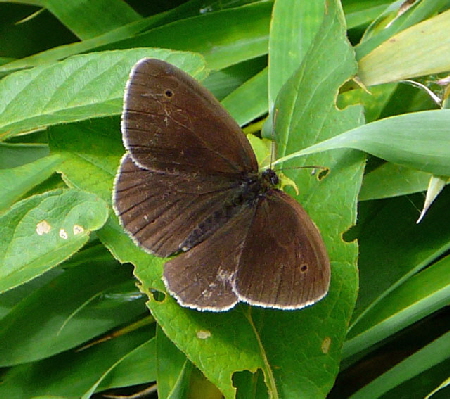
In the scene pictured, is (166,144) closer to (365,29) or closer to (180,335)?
(180,335)

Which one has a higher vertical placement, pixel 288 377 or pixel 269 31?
pixel 269 31

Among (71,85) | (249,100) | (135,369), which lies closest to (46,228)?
(71,85)

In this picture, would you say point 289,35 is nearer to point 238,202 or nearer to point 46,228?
point 238,202

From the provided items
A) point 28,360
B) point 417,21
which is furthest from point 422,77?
point 28,360

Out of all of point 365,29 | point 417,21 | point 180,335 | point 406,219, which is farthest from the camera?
point 365,29

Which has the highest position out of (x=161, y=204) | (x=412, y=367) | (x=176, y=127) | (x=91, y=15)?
(x=91, y=15)

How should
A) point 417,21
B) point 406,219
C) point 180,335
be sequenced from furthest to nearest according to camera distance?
point 406,219
point 417,21
point 180,335
